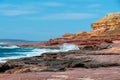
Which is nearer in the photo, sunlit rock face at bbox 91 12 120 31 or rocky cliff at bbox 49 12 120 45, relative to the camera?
rocky cliff at bbox 49 12 120 45

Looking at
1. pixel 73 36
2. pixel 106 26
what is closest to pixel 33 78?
pixel 73 36

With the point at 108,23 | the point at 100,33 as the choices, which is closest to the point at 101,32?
the point at 100,33

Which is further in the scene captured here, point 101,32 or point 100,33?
point 101,32

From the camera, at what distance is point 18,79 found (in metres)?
12.4

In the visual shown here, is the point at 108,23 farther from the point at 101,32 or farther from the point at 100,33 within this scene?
the point at 100,33

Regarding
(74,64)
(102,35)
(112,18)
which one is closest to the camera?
(74,64)

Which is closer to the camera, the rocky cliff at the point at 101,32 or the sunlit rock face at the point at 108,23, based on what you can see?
the rocky cliff at the point at 101,32

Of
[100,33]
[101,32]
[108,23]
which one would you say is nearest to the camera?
[100,33]

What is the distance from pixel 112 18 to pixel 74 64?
11051cm

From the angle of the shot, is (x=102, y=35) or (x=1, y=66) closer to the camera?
(x=1, y=66)

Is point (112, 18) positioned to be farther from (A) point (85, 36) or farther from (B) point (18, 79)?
(B) point (18, 79)

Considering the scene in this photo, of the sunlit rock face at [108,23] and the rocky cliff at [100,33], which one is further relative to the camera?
the sunlit rock face at [108,23]

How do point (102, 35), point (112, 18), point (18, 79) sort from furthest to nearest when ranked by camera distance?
point (112, 18) < point (102, 35) < point (18, 79)

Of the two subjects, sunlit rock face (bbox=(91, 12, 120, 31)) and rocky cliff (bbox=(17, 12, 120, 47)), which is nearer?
rocky cliff (bbox=(17, 12, 120, 47))
